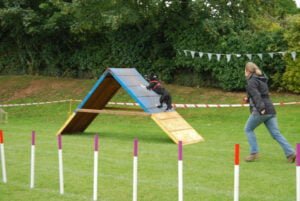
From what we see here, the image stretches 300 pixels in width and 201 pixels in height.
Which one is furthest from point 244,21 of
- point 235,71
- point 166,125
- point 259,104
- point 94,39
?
point 259,104

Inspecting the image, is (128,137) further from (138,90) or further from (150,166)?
(150,166)

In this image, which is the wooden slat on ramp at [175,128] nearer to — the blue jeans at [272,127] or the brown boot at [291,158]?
the blue jeans at [272,127]

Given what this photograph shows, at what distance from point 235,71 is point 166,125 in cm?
899

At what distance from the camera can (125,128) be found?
15945 mm

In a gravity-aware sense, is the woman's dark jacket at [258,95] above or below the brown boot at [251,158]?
above

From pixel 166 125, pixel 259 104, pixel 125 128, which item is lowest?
pixel 125 128

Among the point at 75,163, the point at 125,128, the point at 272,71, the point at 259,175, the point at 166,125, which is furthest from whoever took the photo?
the point at 272,71

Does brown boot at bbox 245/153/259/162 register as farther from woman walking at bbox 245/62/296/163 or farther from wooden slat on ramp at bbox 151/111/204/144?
wooden slat on ramp at bbox 151/111/204/144

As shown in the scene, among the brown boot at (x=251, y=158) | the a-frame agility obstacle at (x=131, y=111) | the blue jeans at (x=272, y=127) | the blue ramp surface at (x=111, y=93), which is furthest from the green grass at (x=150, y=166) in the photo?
the blue ramp surface at (x=111, y=93)

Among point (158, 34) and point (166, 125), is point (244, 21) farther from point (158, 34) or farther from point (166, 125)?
point (166, 125)

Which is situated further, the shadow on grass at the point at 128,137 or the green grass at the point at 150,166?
the shadow on grass at the point at 128,137

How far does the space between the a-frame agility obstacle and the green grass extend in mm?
Result: 395

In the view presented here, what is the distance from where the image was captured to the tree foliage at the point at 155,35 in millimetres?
19984

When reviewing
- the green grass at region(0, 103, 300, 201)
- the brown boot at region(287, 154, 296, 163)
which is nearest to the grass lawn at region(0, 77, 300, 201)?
the green grass at region(0, 103, 300, 201)
